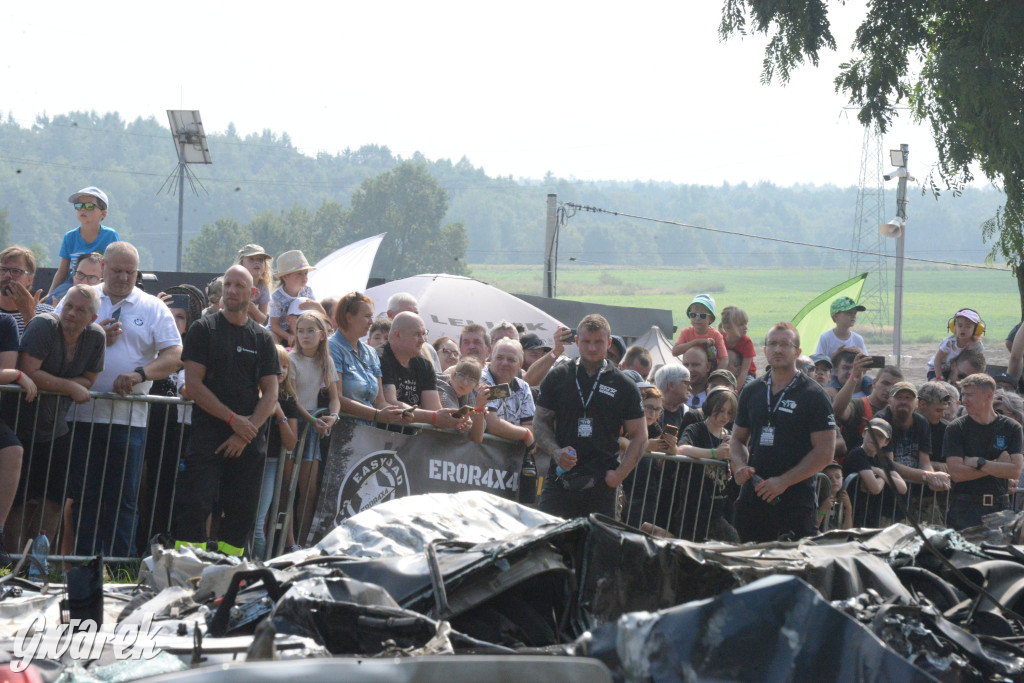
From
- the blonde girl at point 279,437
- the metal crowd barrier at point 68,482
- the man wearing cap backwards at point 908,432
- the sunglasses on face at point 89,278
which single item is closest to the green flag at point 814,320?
the man wearing cap backwards at point 908,432

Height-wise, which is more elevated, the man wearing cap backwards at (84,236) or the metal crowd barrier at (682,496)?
the man wearing cap backwards at (84,236)

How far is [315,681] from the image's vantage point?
230 cm

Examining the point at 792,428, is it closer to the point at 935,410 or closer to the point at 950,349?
the point at 935,410

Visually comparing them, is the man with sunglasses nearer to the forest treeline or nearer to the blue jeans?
A: the blue jeans

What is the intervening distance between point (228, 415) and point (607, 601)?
3545 mm

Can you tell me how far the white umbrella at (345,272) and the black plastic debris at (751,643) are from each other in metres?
12.6

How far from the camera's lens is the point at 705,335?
10547 mm

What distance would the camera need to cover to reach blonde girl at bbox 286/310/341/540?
6.91 meters

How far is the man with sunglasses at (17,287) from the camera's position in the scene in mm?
6809

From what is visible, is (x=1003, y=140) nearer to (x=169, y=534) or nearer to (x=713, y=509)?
(x=713, y=509)

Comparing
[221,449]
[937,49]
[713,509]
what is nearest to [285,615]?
[221,449]

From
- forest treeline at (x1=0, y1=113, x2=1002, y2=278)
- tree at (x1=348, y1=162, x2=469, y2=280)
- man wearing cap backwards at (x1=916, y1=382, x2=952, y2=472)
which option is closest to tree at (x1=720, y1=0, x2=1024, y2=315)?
man wearing cap backwards at (x1=916, y1=382, x2=952, y2=472)

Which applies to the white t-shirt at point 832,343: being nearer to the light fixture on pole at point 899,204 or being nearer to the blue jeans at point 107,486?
the blue jeans at point 107,486

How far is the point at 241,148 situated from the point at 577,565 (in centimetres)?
18671
